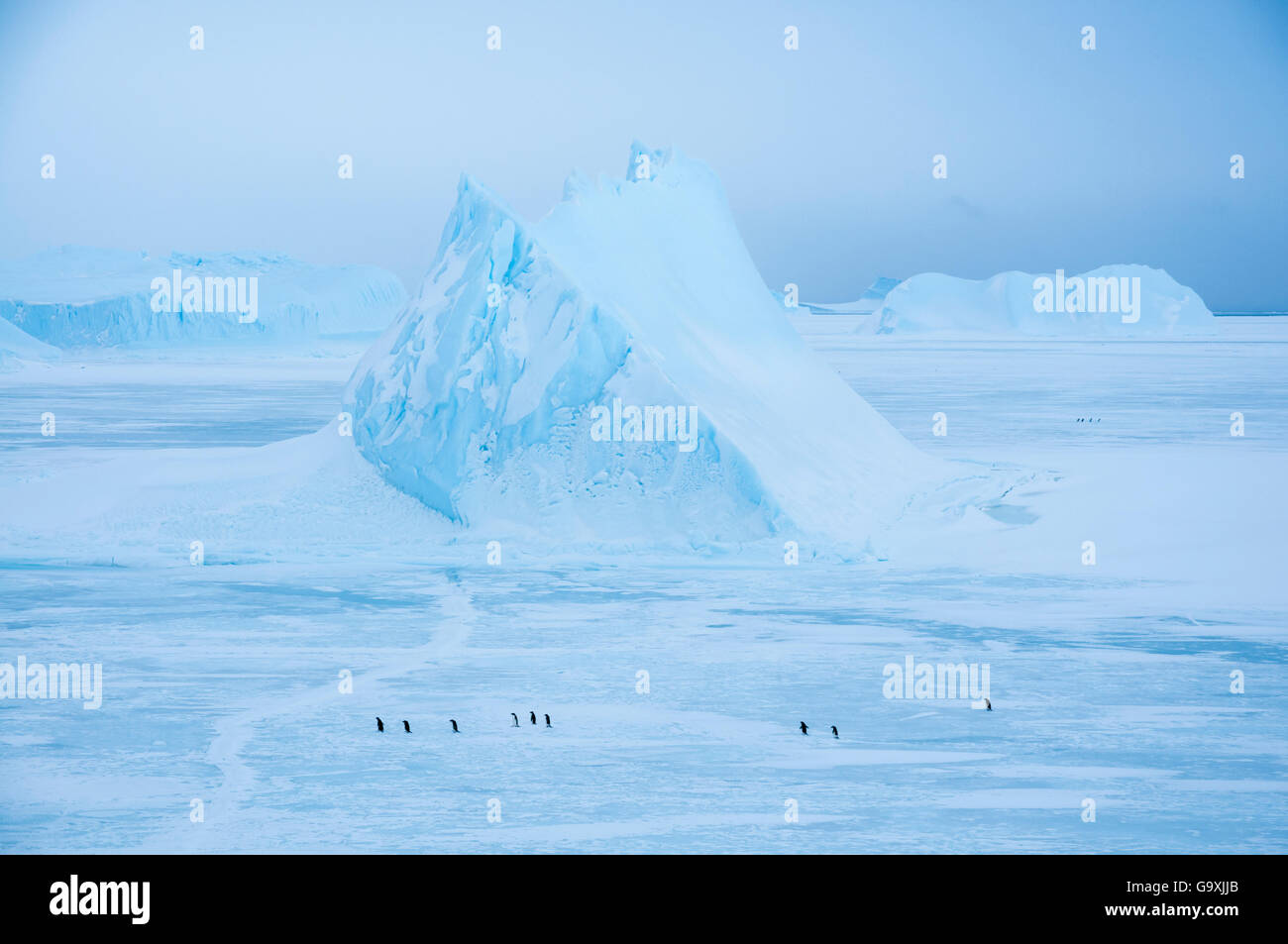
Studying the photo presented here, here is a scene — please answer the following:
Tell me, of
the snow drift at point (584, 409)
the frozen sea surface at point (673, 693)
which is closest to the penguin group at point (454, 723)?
the frozen sea surface at point (673, 693)

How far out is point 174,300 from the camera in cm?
4581

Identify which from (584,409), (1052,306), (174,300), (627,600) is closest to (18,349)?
(174,300)

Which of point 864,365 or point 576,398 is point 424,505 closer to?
point 576,398

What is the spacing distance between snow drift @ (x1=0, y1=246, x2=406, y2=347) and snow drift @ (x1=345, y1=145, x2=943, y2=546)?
1097 inches

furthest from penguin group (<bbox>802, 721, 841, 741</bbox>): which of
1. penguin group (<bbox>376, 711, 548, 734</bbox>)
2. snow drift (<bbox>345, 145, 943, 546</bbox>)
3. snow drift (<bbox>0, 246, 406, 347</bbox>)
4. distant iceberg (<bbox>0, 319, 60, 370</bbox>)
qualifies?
distant iceberg (<bbox>0, 319, 60, 370</bbox>)

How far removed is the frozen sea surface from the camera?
628 centimetres

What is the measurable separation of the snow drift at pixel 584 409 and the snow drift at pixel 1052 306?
58.0 m

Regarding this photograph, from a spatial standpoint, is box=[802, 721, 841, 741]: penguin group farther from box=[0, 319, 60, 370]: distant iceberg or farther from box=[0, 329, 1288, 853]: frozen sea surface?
box=[0, 319, 60, 370]: distant iceberg

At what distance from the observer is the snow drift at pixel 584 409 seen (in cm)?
1299

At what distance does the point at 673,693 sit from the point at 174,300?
4132 cm

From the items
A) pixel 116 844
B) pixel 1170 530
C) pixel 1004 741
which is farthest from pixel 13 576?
pixel 1170 530

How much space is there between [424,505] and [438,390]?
1.17 m

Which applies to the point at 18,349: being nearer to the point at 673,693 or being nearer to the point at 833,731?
the point at 673,693

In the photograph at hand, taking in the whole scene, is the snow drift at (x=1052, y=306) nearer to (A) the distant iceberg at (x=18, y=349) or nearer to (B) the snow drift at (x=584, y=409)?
(A) the distant iceberg at (x=18, y=349)
